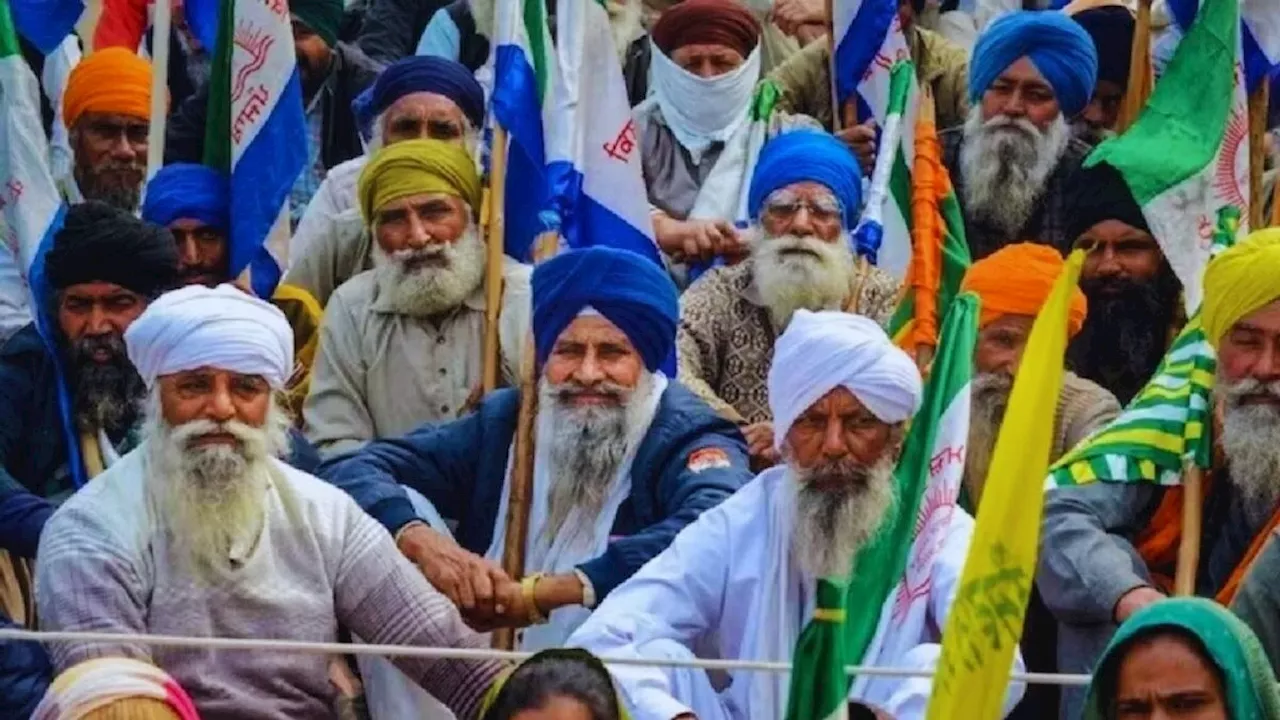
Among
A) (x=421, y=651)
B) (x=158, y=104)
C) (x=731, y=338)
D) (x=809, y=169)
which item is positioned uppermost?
(x=158, y=104)

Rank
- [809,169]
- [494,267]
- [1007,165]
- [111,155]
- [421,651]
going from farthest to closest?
[111,155], [1007,165], [809,169], [494,267], [421,651]

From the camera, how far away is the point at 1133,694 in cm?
779

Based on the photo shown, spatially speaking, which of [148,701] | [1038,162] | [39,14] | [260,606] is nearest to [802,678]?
[148,701]

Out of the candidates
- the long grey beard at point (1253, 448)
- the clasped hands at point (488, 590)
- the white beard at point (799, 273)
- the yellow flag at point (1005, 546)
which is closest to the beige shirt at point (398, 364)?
the white beard at point (799, 273)

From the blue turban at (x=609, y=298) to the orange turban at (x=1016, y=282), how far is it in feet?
3.31

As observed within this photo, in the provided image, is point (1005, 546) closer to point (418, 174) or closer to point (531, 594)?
point (531, 594)

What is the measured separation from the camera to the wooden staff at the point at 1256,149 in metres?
11.8

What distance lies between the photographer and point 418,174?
39.0 ft

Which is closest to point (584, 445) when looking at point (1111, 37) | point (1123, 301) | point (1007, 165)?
point (1123, 301)

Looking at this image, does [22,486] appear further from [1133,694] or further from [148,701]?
[1133,694]

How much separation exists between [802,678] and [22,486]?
12.1 ft

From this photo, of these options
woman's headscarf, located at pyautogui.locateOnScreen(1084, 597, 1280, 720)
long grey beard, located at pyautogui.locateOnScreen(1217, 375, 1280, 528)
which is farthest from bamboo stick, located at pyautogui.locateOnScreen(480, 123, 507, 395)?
woman's headscarf, located at pyautogui.locateOnScreen(1084, 597, 1280, 720)

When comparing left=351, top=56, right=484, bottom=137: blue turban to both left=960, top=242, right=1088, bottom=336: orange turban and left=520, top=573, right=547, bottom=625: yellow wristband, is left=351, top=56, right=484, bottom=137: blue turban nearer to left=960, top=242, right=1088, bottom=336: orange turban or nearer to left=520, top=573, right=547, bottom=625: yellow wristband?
left=960, top=242, right=1088, bottom=336: orange turban

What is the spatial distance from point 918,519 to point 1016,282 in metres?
1.76
